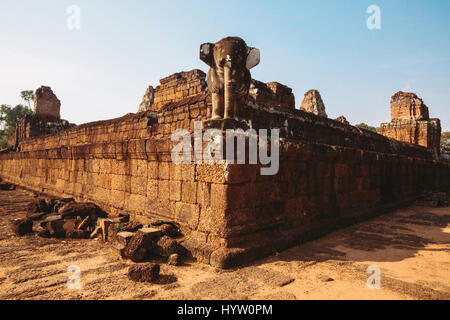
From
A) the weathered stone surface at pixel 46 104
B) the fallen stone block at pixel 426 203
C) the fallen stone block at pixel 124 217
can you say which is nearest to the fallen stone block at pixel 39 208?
the fallen stone block at pixel 124 217

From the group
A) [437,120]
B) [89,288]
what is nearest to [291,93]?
[89,288]

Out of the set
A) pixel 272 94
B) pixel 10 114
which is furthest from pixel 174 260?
pixel 10 114

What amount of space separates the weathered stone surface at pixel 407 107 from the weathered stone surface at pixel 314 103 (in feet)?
17.0

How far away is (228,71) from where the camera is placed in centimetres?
408

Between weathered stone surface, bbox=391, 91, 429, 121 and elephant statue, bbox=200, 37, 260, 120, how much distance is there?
626 inches

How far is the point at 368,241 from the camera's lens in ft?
15.4

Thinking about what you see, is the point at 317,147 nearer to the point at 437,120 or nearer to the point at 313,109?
the point at 313,109

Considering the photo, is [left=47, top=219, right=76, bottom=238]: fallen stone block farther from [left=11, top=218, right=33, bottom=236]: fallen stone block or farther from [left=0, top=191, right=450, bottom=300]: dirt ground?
[left=11, top=218, right=33, bottom=236]: fallen stone block

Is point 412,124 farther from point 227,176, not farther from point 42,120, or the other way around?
point 42,120

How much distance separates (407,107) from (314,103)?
19.7ft

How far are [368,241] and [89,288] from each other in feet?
14.5

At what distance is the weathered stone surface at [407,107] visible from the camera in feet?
51.4

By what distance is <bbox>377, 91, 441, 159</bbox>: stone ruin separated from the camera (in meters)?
15.1
